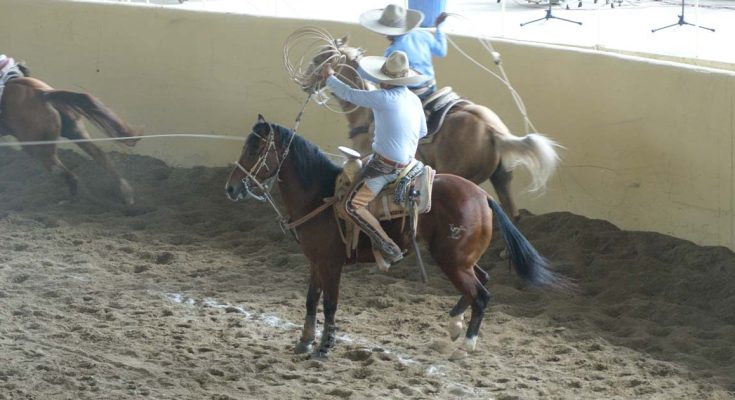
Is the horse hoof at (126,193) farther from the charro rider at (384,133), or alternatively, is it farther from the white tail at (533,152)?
the charro rider at (384,133)

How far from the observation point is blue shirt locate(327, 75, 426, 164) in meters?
5.85

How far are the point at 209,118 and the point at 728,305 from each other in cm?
567

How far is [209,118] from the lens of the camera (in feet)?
34.2

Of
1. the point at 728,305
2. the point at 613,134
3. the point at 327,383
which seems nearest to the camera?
the point at 327,383

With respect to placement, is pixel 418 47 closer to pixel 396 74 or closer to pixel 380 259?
pixel 396 74

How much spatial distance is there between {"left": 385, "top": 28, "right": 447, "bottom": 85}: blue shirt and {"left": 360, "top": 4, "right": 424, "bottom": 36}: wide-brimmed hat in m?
0.18

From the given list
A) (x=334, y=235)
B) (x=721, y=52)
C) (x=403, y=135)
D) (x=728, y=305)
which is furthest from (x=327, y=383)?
(x=721, y=52)

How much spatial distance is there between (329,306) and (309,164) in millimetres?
870

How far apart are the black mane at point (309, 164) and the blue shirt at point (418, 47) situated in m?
1.98

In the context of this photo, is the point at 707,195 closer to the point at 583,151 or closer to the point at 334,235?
the point at 583,151

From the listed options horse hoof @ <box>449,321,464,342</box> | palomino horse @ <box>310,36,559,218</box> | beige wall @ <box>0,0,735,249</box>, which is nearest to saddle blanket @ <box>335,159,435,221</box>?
horse hoof @ <box>449,321,464,342</box>

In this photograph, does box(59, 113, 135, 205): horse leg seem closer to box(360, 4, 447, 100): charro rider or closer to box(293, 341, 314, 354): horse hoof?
box(360, 4, 447, 100): charro rider

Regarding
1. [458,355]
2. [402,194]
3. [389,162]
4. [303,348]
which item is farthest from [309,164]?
[458,355]

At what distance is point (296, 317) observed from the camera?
276 inches
